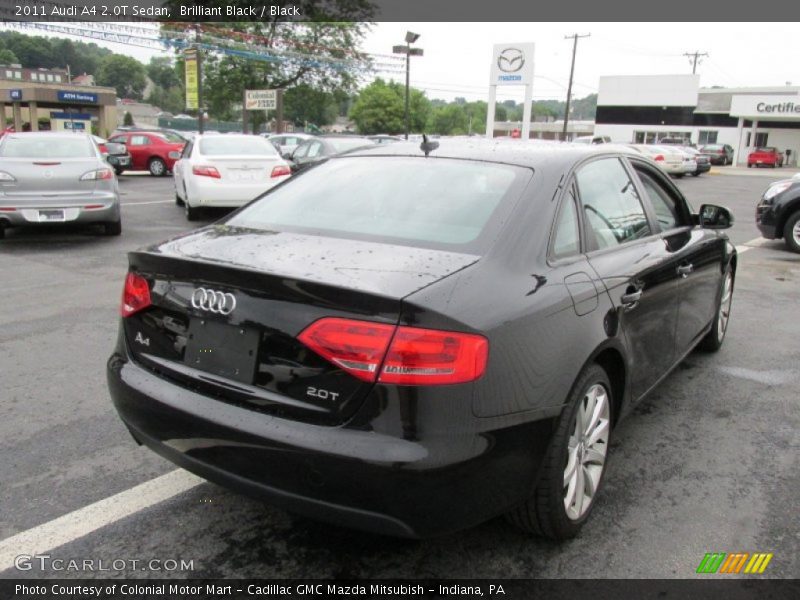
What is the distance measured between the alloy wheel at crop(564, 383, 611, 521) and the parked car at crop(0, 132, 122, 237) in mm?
8160

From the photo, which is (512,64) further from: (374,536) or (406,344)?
Result: (406,344)

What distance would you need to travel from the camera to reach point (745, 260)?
9469 mm

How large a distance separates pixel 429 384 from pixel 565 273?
0.87 m

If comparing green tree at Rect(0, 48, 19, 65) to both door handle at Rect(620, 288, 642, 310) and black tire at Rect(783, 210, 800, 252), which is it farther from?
door handle at Rect(620, 288, 642, 310)

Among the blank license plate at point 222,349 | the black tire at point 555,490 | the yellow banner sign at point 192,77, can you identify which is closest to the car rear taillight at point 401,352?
the blank license plate at point 222,349

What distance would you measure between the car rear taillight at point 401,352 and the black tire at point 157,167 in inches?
900

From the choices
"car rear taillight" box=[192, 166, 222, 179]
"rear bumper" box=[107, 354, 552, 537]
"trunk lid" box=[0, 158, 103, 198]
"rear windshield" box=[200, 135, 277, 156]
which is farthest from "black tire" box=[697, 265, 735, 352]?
"rear windshield" box=[200, 135, 277, 156]

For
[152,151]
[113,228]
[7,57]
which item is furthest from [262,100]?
[7,57]

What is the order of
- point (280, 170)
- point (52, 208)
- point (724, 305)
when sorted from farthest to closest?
point (280, 170), point (52, 208), point (724, 305)

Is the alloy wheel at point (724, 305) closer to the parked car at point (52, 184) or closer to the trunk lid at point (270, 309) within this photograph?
the trunk lid at point (270, 309)

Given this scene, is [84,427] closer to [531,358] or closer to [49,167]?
[531,358]

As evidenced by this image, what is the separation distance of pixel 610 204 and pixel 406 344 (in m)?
1.74

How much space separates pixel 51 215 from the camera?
29.1ft

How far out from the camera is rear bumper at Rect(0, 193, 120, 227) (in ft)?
28.7
